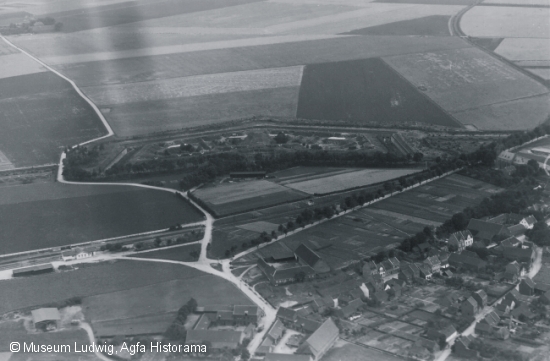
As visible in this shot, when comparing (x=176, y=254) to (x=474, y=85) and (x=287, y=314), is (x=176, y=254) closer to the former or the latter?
(x=287, y=314)

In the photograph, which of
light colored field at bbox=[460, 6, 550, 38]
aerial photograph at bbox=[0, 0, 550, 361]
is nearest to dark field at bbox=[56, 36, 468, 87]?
aerial photograph at bbox=[0, 0, 550, 361]

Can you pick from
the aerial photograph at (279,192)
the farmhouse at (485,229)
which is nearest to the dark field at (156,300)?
the aerial photograph at (279,192)

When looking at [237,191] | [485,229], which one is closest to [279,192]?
[237,191]

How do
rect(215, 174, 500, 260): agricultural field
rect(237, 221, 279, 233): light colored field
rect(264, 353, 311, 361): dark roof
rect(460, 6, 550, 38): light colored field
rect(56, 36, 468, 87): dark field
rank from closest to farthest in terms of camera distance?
rect(264, 353, 311, 361): dark roof → rect(215, 174, 500, 260): agricultural field → rect(237, 221, 279, 233): light colored field → rect(56, 36, 468, 87): dark field → rect(460, 6, 550, 38): light colored field

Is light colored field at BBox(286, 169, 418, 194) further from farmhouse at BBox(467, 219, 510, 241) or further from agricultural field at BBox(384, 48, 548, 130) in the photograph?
agricultural field at BBox(384, 48, 548, 130)

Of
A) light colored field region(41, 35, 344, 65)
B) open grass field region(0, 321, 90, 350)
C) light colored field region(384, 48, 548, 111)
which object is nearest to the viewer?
open grass field region(0, 321, 90, 350)

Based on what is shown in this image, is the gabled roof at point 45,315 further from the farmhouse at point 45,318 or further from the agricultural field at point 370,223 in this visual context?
the agricultural field at point 370,223

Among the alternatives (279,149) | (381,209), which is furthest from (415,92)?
(381,209)
